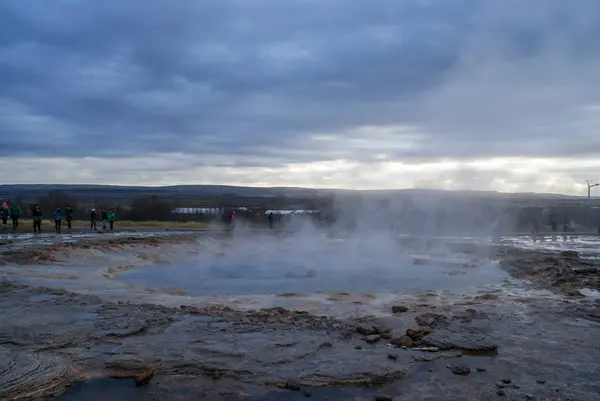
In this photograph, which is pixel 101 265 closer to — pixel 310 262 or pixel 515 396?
pixel 310 262

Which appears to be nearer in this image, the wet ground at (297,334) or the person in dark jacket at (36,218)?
the wet ground at (297,334)

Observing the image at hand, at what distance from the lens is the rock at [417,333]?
6398 mm

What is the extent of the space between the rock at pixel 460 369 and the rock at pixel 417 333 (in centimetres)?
87

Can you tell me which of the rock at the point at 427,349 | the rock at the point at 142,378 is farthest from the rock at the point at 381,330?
the rock at the point at 142,378

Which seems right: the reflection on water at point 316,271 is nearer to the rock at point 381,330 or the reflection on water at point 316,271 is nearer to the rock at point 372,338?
the rock at point 381,330

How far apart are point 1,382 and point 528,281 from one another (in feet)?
35.2

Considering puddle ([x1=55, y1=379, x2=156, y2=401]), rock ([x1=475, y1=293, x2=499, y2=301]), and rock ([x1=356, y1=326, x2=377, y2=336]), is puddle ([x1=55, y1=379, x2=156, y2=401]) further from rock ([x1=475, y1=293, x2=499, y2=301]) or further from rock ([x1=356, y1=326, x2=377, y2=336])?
rock ([x1=475, y1=293, x2=499, y2=301])

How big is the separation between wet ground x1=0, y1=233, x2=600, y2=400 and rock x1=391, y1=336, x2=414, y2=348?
38 millimetres

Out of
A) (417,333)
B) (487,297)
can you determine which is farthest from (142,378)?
(487,297)

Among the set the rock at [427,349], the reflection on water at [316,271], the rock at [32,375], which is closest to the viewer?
the rock at [32,375]

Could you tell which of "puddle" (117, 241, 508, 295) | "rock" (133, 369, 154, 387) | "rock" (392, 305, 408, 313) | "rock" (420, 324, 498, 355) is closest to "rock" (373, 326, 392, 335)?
"rock" (420, 324, 498, 355)

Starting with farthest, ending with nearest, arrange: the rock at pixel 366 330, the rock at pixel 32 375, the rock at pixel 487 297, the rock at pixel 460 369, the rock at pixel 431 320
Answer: the rock at pixel 487 297 → the rock at pixel 431 320 → the rock at pixel 366 330 → the rock at pixel 460 369 → the rock at pixel 32 375

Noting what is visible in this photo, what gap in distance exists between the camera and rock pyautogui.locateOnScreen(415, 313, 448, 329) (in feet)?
23.3

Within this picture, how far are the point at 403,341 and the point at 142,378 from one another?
3.05m
